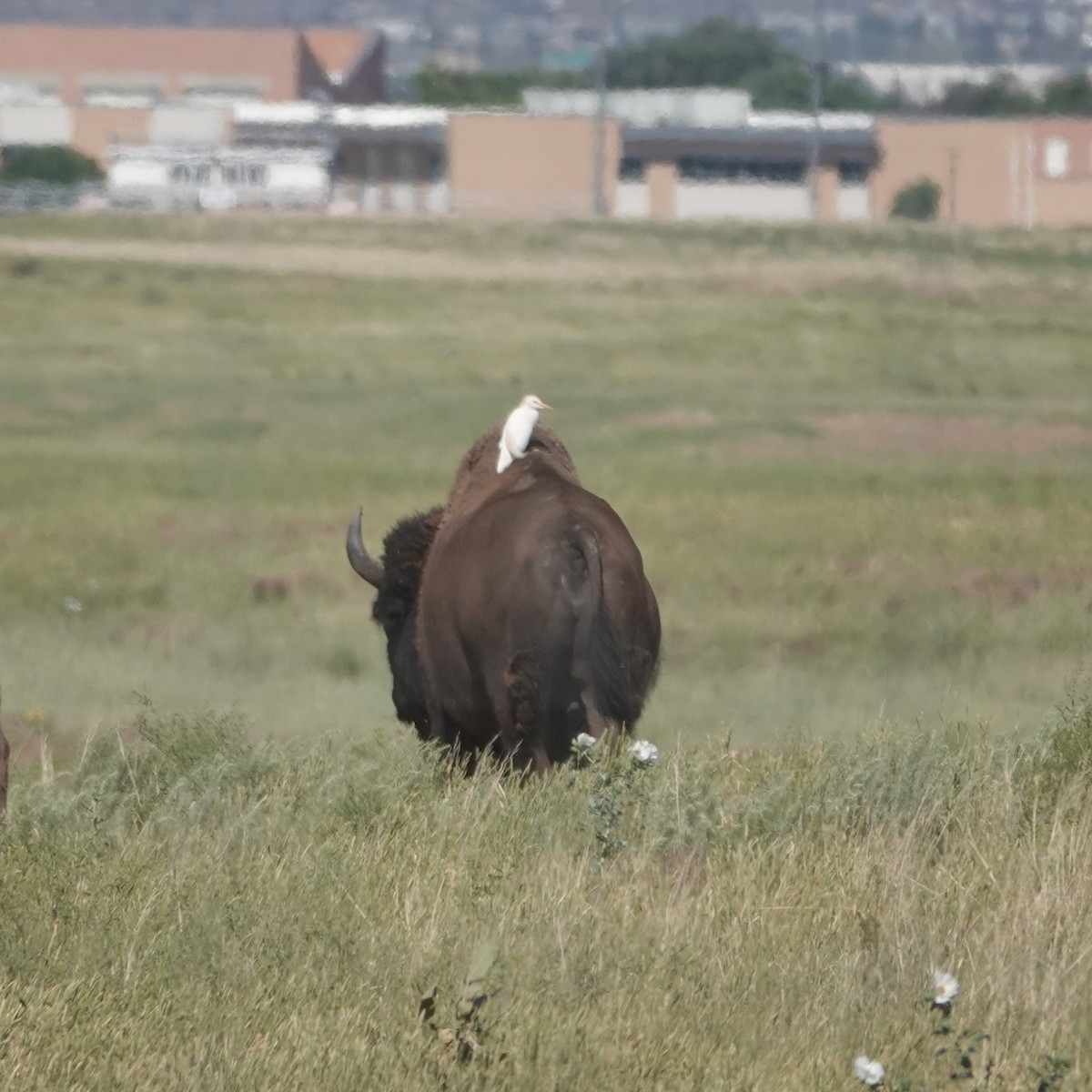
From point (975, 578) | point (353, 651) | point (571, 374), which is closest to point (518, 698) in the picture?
point (353, 651)

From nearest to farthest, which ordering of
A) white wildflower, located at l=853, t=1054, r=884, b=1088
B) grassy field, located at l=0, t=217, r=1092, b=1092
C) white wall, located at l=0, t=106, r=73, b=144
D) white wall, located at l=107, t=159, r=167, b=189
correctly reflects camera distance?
white wildflower, located at l=853, t=1054, r=884, b=1088 < grassy field, located at l=0, t=217, r=1092, b=1092 < white wall, located at l=107, t=159, r=167, b=189 < white wall, located at l=0, t=106, r=73, b=144

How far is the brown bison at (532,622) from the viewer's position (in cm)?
707

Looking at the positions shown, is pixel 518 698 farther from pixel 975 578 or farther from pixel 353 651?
pixel 975 578

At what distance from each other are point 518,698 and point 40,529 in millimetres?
12330

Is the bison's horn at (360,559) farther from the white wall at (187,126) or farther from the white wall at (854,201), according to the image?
the white wall at (187,126)

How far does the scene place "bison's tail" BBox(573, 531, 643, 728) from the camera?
7039mm

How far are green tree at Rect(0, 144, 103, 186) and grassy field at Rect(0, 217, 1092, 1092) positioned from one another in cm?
4790

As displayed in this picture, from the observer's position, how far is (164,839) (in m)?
5.98

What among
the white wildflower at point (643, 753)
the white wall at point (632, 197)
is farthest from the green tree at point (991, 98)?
the white wildflower at point (643, 753)

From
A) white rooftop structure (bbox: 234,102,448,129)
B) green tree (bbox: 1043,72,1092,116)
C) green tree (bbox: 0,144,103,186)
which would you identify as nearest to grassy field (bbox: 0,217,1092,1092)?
green tree (bbox: 0,144,103,186)

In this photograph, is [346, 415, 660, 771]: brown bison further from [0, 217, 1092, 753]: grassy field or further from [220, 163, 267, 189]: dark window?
[220, 163, 267, 189]: dark window

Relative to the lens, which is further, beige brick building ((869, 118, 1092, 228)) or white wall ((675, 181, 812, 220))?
white wall ((675, 181, 812, 220))

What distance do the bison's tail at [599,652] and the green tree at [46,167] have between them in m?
83.8

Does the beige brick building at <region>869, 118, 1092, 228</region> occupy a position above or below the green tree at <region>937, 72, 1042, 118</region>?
below
